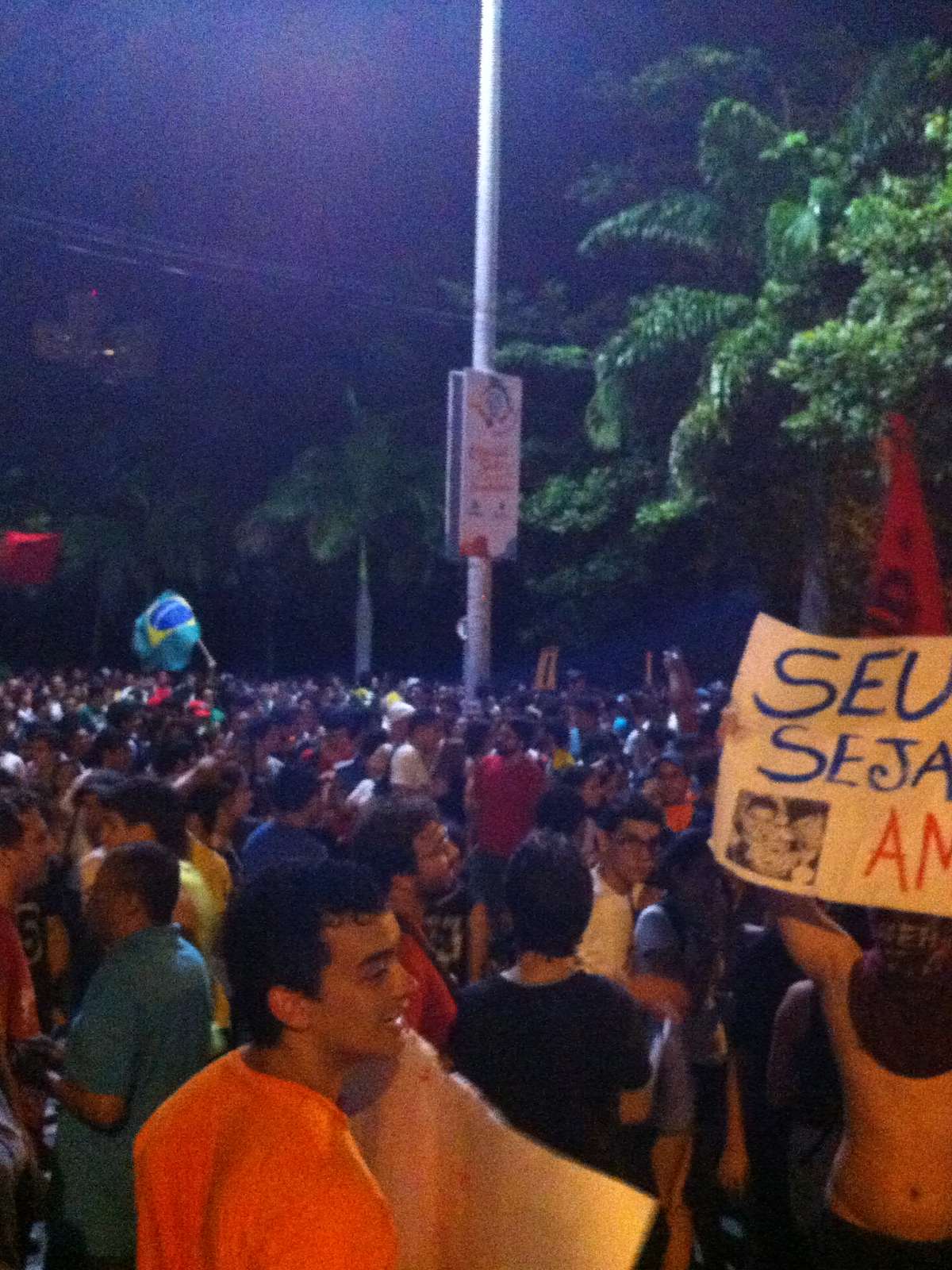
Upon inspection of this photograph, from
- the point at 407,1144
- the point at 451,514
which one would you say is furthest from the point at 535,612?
the point at 407,1144

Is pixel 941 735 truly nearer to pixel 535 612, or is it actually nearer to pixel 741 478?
pixel 741 478

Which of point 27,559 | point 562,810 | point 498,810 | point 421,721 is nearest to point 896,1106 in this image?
point 562,810

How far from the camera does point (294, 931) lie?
2559 mm

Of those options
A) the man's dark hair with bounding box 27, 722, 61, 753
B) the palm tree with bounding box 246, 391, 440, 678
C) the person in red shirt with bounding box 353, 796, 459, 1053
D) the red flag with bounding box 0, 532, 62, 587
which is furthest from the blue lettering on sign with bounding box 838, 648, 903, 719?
the palm tree with bounding box 246, 391, 440, 678

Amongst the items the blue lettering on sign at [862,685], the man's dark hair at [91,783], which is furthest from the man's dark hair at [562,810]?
the blue lettering on sign at [862,685]

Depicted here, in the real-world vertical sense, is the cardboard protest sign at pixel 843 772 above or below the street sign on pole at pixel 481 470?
below

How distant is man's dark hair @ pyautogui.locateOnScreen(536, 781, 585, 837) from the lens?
6.86 m

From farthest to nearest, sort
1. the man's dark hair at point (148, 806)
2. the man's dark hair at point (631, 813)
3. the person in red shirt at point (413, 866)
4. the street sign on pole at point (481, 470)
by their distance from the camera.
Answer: the street sign on pole at point (481, 470) → the man's dark hair at point (631, 813) → the man's dark hair at point (148, 806) → the person in red shirt at point (413, 866)

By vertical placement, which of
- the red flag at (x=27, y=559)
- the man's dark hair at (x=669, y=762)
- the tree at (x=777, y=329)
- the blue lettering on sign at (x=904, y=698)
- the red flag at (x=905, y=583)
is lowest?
the man's dark hair at (x=669, y=762)

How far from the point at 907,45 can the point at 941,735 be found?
16.8 m

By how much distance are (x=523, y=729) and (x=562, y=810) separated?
3558 mm

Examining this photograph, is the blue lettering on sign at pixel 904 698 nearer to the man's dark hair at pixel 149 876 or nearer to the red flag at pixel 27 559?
the man's dark hair at pixel 149 876

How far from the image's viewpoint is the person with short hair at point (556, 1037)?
3.89 metres

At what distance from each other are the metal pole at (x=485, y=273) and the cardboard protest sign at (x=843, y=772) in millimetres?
10242
